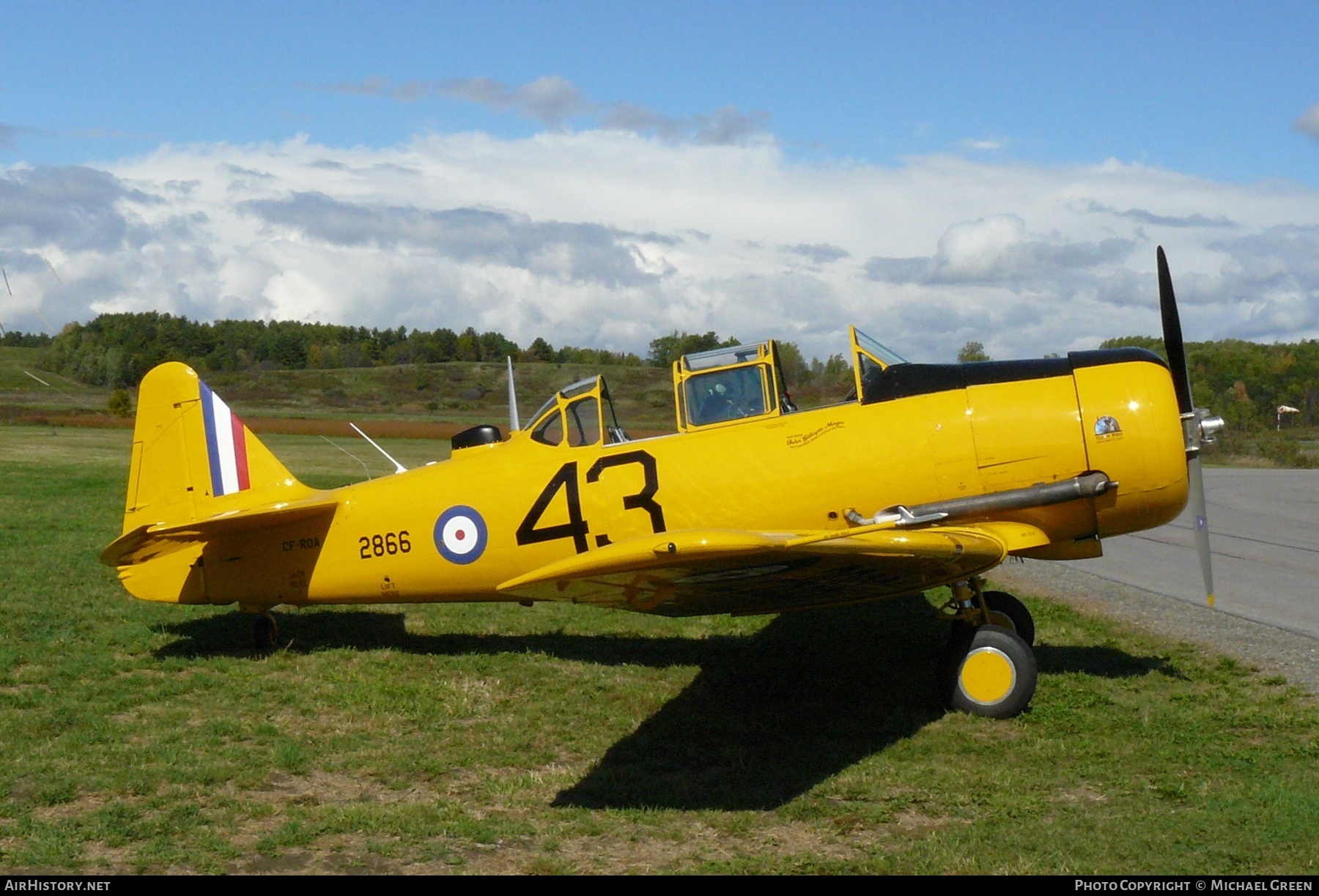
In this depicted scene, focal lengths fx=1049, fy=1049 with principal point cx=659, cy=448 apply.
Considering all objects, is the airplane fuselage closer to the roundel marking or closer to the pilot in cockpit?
the roundel marking

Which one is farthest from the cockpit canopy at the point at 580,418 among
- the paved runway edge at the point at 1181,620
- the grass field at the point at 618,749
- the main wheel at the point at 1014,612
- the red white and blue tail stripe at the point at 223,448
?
the paved runway edge at the point at 1181,620

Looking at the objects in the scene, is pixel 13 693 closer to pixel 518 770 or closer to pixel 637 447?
pixel 518 770

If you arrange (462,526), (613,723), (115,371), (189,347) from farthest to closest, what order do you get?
(189,347), (115,371), (462,526), (613,723)

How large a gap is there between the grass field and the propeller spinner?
1057 millimetres

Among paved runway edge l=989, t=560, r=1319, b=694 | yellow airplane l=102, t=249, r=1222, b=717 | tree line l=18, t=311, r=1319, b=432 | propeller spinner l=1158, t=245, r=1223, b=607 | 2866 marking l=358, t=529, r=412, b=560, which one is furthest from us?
tree line l=18, t=311, r=1319, b=432

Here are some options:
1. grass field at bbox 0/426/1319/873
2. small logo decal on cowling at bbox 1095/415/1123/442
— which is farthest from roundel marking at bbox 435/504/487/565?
small logo decal on cowling at bbox 1095/415/1123/442

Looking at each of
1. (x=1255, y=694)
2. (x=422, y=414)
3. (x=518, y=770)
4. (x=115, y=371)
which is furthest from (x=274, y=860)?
(x=422, y=414)

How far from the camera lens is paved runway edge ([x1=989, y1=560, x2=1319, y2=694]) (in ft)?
25.7

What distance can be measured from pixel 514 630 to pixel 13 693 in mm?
3847

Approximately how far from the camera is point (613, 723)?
6824 mm

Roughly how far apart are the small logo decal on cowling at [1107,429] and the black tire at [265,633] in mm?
6406

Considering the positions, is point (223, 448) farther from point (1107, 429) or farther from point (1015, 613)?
point (1107, 429)

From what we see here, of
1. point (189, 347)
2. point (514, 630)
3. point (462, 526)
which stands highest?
point (189, 347)

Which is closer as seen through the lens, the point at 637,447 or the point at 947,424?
the point at 947,424
